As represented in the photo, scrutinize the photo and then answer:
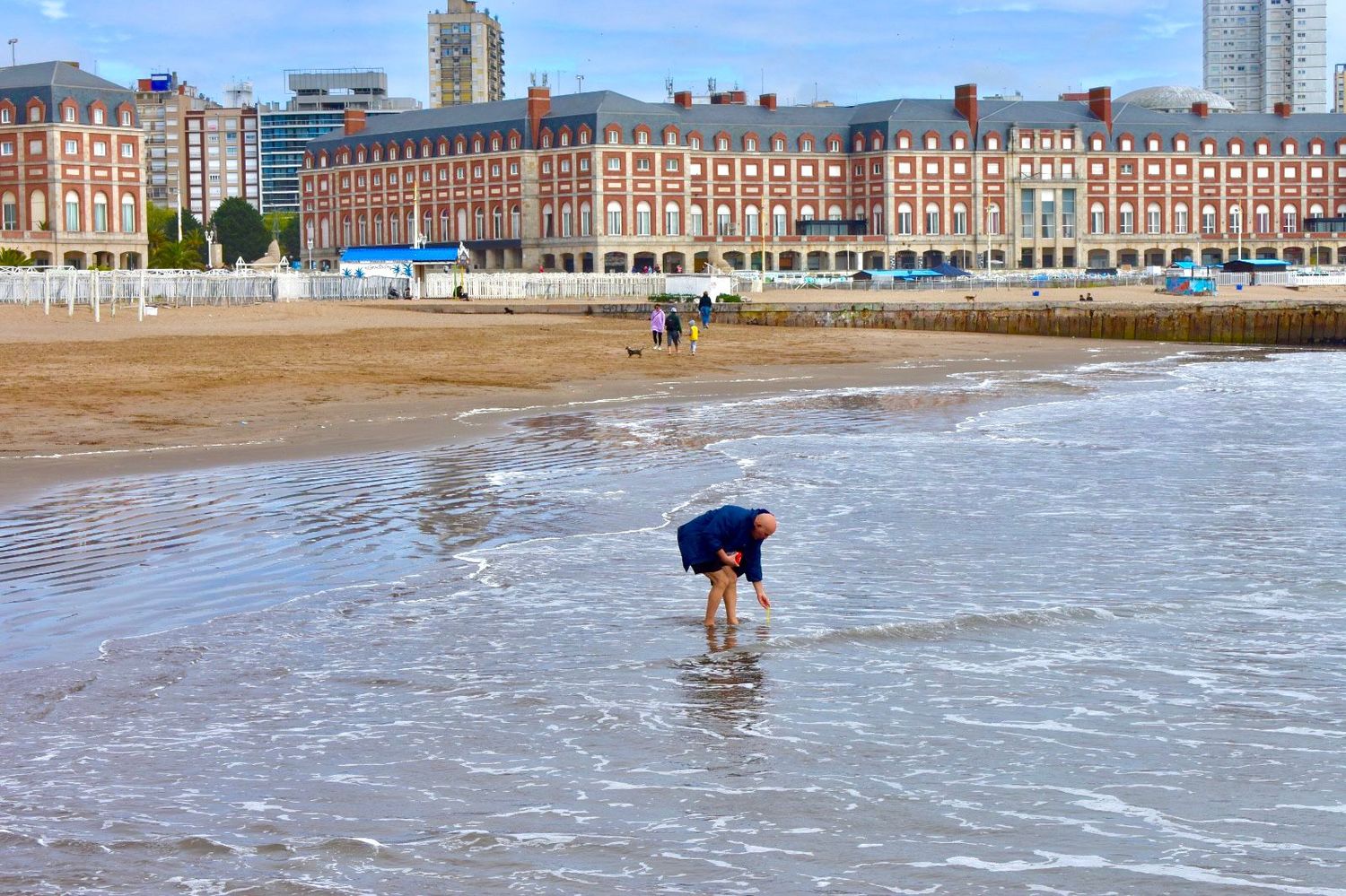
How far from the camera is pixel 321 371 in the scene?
121 ft

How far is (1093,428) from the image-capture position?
28.0 metres

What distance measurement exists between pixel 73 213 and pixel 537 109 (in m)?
37.5

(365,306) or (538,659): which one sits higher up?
(365,306)

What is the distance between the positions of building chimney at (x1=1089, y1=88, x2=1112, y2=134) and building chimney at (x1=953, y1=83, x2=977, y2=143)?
11.2 meters

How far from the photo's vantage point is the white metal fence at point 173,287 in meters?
66.8

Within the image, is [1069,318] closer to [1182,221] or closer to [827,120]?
[827,120]

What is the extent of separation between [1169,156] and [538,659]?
142 meters

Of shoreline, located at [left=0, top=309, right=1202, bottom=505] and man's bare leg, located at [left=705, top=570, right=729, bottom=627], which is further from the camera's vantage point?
shoreline, located at [left=0, top=309, right=1202, bottom=505]

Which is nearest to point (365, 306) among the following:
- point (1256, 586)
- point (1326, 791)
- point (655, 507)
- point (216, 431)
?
point (216, 431)

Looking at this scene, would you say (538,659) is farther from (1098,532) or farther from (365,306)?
(365,306)

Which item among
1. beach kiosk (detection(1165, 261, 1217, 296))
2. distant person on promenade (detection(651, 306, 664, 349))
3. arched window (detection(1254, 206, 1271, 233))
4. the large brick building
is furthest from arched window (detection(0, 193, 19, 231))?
arched window (detection(1254, 206, 1271, 233))

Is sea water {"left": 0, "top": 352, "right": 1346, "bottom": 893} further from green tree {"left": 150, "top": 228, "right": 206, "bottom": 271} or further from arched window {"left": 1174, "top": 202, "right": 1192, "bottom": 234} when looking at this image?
arched window {"left": 1174, "top": 202, "right": 1192, "bottom": 234}

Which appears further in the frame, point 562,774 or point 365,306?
point 365,306

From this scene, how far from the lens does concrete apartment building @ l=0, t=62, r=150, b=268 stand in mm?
118500
